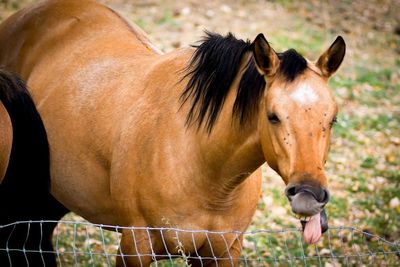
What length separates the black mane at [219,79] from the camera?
3031mm

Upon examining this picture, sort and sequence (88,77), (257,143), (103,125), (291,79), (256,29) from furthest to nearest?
(256,29) < (88,77) < (103,125) < (257,143) < (291,79)

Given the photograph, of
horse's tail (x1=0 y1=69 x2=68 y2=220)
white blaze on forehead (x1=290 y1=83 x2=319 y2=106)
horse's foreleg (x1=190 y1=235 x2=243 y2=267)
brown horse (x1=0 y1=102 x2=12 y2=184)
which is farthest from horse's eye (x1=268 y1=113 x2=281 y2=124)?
horse's tail (x1=0 y1=69 x2=68 y2=220)

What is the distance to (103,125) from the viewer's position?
3.81m

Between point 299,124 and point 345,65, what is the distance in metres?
6.91

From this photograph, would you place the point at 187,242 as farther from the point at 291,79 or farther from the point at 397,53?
the point at 397,53

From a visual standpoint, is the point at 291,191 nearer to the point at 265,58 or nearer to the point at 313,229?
the point at 313,229

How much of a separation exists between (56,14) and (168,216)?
7.06 feet

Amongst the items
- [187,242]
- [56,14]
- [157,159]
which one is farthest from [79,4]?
[187,242]

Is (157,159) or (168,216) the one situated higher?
(157,159)

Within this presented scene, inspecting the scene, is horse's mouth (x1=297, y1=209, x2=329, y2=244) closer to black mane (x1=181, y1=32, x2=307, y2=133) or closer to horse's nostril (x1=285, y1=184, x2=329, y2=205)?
horse's nostril (x1=285, y1=184, x2=329, y2=205)

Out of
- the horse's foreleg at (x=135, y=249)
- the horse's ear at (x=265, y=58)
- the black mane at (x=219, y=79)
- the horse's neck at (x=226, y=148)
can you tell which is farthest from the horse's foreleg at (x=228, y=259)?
the horse's ear at (x=265, y=58)

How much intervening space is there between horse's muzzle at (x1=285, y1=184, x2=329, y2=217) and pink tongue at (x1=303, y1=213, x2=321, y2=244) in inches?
5.3

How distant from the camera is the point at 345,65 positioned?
936cm

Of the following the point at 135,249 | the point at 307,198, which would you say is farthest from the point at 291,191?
the point at 135,249
